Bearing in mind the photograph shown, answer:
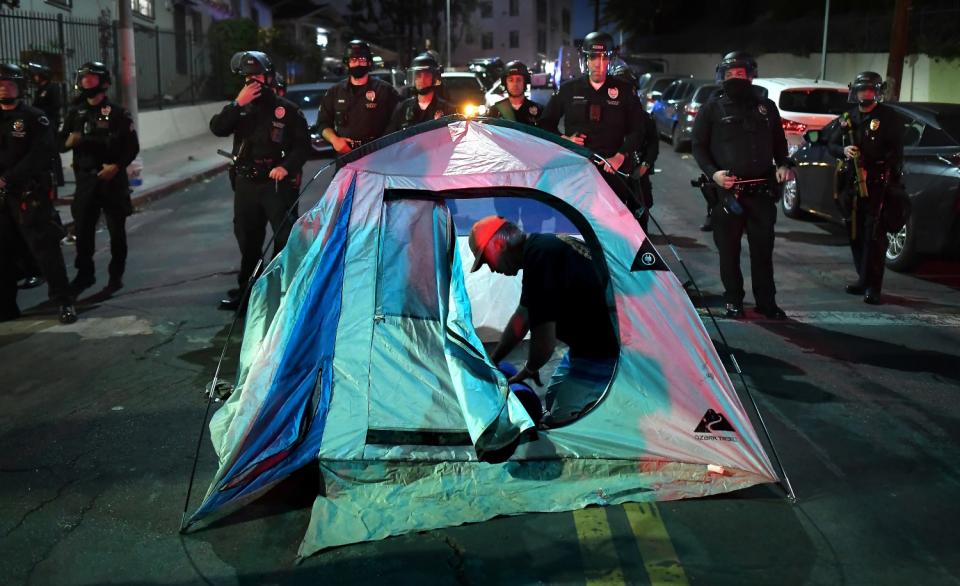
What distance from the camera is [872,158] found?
8148mm

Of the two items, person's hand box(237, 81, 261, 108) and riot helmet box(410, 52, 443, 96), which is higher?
riot helmet box(410, 52, 443, 96)

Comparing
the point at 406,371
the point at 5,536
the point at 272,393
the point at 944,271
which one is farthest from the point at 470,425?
the point at 944,271

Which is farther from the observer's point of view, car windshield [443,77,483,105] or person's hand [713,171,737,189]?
car windshield [443,77,483,105]

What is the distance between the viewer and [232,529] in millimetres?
4320

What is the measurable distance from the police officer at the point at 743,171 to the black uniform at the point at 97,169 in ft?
15.8

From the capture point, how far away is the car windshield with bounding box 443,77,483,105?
70.6 feet

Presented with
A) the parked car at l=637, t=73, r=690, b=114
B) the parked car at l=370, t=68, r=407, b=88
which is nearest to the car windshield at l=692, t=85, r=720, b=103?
the parked car at l=637, t=73, r=690, b=114

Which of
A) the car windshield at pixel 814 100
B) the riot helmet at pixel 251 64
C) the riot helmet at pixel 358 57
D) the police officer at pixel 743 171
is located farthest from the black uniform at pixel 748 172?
the car windshield at pixel 814 100

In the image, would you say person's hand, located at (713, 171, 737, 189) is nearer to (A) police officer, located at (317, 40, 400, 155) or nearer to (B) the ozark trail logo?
(A) police officer, located at (317, 40, 400, 155)

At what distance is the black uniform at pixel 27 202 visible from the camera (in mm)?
7516

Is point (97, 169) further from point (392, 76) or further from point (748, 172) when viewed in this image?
point (392, 76)

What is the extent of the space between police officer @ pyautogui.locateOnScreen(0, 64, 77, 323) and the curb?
428 centimetres

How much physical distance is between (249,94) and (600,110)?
2.75m

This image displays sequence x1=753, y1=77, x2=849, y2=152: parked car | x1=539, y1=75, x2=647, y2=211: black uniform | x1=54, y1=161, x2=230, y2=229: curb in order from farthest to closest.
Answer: x1=753, y1=77, x2=849, y2=152: parked car < x1=54, y1=161, x2=230, y2=229: curb < x1=539, y1=75, x2=647, y2=211: black uniform
